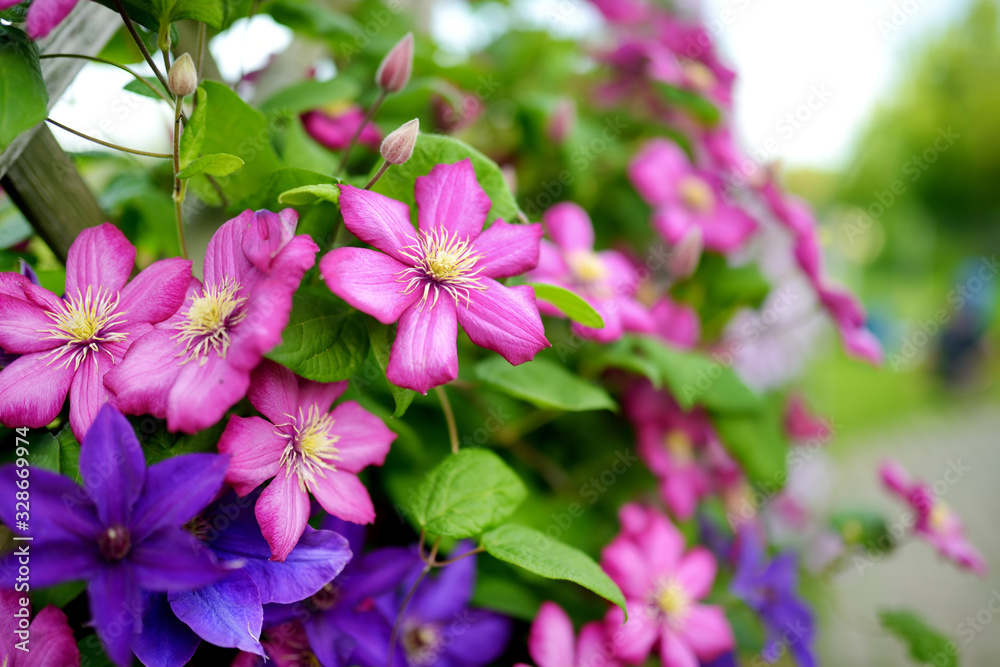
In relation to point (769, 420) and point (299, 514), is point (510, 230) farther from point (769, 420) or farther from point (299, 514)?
point (769, 420)

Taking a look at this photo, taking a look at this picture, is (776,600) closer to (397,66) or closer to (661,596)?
(661,596)

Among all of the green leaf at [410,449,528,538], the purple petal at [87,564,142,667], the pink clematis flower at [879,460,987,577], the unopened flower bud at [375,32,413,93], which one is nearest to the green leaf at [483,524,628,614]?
the green leaf at [410,449,528,538]

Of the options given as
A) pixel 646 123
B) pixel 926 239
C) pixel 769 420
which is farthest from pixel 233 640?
pixel 926 239

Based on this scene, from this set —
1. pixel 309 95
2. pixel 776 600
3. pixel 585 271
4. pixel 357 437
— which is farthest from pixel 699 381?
pixel 309 95

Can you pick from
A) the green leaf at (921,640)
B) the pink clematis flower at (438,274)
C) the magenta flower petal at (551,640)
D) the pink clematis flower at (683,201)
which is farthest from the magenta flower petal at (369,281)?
the green leaf at (921,640)

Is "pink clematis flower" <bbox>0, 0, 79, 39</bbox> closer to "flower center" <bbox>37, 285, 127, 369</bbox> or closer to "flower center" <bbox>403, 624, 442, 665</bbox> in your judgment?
"flower center" <bbox>37, 285, 127, 369</bbox>
